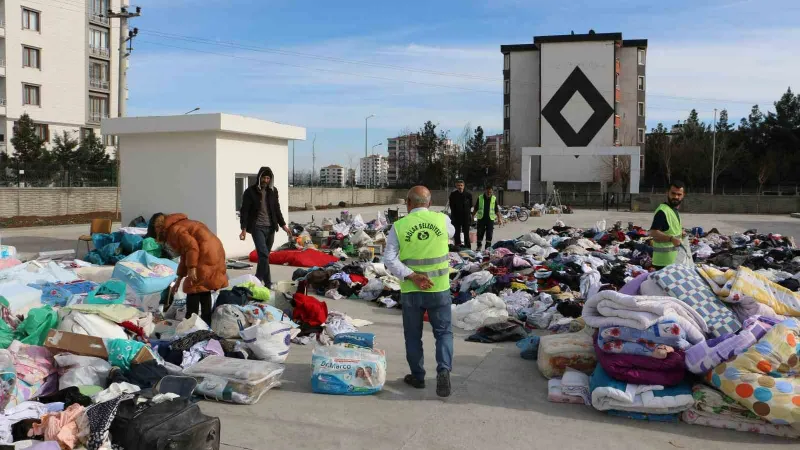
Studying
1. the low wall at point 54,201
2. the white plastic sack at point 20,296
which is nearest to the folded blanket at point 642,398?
the white plastic sack at point 20,296

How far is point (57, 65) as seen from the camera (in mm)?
45438

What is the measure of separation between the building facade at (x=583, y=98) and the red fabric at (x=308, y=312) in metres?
51.2

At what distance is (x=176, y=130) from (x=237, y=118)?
125 centimetres

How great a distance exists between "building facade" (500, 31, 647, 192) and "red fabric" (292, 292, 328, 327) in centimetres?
5121

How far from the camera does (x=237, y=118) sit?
13.8 meters

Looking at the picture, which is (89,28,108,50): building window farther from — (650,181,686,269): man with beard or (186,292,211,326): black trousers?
(650,181,686,269): man with beard

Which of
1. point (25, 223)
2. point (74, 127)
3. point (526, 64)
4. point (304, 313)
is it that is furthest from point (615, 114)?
point (304, 313)

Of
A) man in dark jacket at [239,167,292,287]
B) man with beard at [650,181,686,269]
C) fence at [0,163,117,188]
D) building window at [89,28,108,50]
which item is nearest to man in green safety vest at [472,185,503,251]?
man in dark jacket at [239,167,292,287]

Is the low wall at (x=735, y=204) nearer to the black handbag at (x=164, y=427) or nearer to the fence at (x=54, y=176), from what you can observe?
the fence at (x=54, y=176)

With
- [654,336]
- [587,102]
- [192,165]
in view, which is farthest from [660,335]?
[587,102]

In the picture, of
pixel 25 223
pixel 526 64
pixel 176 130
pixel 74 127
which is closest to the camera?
pixel 176 130

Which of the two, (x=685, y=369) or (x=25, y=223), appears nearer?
(x=685, y=369)

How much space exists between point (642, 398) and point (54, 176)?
29.6 m

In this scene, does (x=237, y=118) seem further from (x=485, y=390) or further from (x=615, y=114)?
(x=615, y=114)
